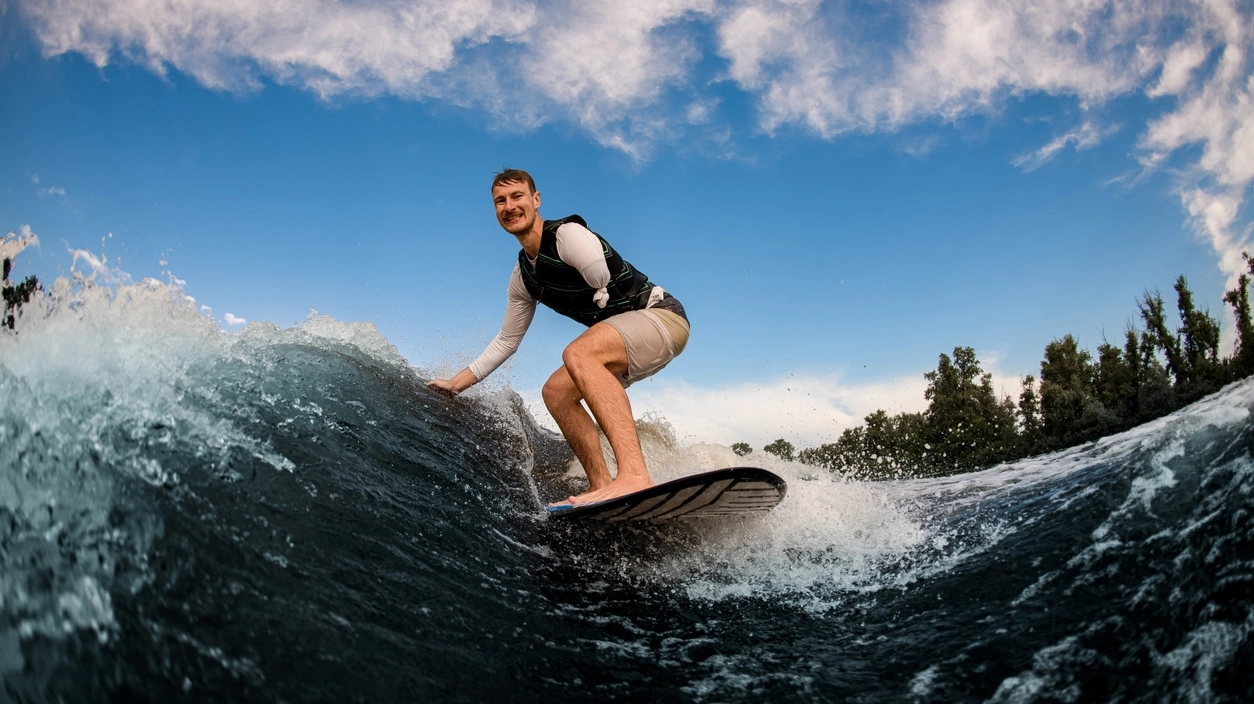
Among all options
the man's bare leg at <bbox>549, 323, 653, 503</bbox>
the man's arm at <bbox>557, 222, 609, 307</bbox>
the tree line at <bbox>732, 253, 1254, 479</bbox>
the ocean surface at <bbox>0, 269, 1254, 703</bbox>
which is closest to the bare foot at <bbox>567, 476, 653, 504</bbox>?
the man's bare leg at <bbox>549, 323, 653, 503</bbox>

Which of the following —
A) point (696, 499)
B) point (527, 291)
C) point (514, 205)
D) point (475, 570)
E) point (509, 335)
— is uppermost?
point (514, 205)

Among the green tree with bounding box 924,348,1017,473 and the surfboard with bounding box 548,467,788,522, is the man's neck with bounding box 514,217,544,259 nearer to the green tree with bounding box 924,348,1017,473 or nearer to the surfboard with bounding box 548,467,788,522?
the surfboard with bounding box 548,467,788,522

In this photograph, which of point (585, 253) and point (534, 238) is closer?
point (585, 253)

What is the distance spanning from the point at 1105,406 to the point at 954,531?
28876mm

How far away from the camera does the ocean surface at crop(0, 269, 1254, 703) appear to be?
1.54m

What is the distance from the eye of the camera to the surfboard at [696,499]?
9.91 feet

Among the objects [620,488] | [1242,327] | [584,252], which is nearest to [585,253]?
[584,252]

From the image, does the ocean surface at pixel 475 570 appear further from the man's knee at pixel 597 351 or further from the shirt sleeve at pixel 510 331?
the shirt sleeve at pixel 510 331

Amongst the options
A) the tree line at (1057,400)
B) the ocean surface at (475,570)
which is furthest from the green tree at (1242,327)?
the ocean surface at (475,570)

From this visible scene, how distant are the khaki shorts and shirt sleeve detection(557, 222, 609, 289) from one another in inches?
10.2

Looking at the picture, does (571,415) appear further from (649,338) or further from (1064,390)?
(1064,390)

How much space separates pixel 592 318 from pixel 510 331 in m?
0.77

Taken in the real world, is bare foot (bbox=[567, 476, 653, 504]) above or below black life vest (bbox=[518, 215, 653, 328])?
below

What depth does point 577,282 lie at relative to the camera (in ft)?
13.4
